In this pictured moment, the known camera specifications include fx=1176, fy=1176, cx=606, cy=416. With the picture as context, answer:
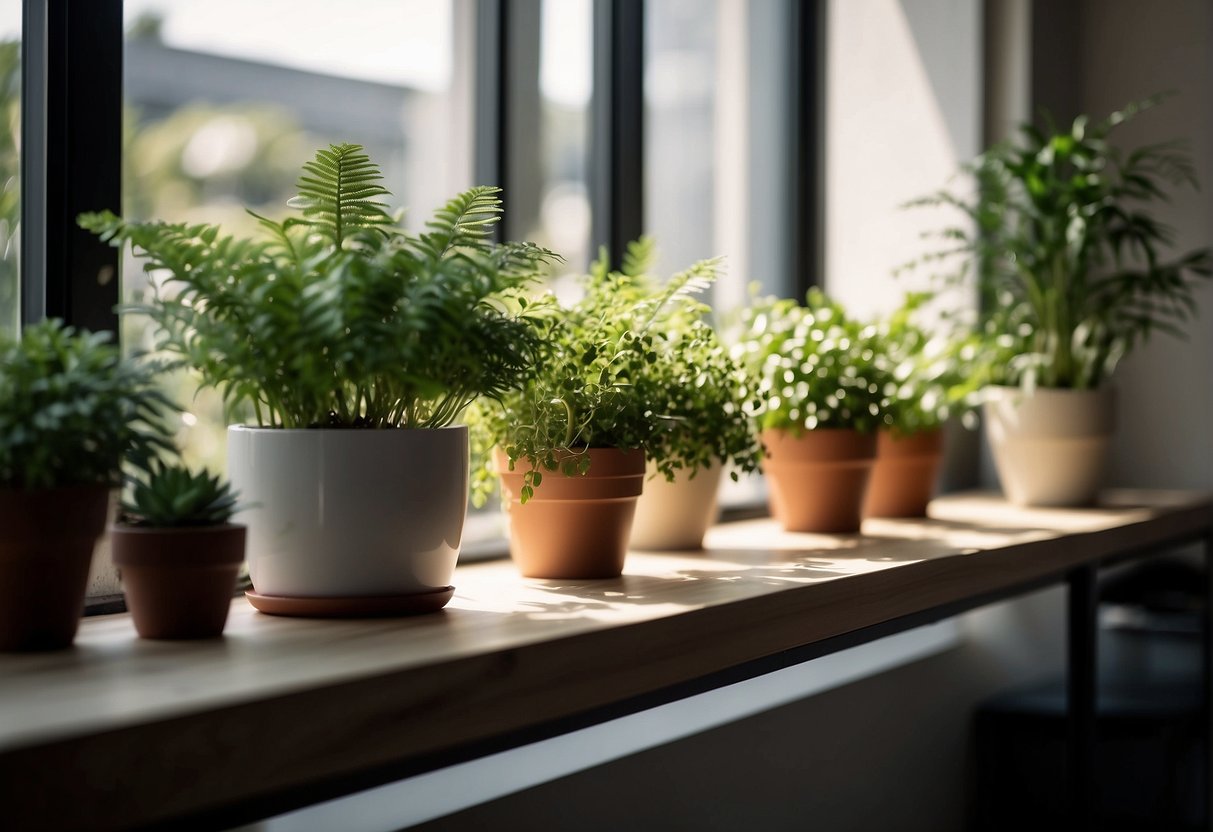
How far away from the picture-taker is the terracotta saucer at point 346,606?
98 centimetres

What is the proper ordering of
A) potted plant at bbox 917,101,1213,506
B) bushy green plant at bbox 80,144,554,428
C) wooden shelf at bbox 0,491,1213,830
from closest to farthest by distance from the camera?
wooden shelf at bbox 0,491,1213,830, bushy green plant at bbox 80,144,554,428, potted plant at bbox 917,101,1213,506

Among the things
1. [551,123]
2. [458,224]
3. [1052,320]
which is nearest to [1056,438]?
[1052,320]

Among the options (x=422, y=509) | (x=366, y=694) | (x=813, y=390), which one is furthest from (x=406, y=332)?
(x=813, y=390)

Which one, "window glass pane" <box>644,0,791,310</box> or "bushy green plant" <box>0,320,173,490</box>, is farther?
"window glass pane" <box>644,0,791,310</box>

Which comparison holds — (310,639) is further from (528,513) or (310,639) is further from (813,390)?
(813,390)

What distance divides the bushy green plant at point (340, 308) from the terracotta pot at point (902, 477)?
38.4 inches

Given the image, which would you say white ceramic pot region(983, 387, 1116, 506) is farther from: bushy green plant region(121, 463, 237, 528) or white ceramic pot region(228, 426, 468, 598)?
bushy green plant region(121, 463, 237, 528)

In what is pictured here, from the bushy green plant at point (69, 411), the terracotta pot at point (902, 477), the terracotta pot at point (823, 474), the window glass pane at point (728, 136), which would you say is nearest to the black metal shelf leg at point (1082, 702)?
the terracotta pot at point (902, 477)

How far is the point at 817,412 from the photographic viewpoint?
163cm

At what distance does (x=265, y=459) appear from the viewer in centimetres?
97

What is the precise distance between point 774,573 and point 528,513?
10.5 inches

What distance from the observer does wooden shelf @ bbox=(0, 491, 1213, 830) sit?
2.05ft

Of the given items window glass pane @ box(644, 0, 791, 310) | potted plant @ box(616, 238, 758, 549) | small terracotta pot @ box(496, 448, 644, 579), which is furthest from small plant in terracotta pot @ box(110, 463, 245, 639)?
window glass pane @ box(644, 0, 791, 310)

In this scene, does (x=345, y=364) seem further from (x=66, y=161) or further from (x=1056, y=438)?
(x=1056, y=438)
